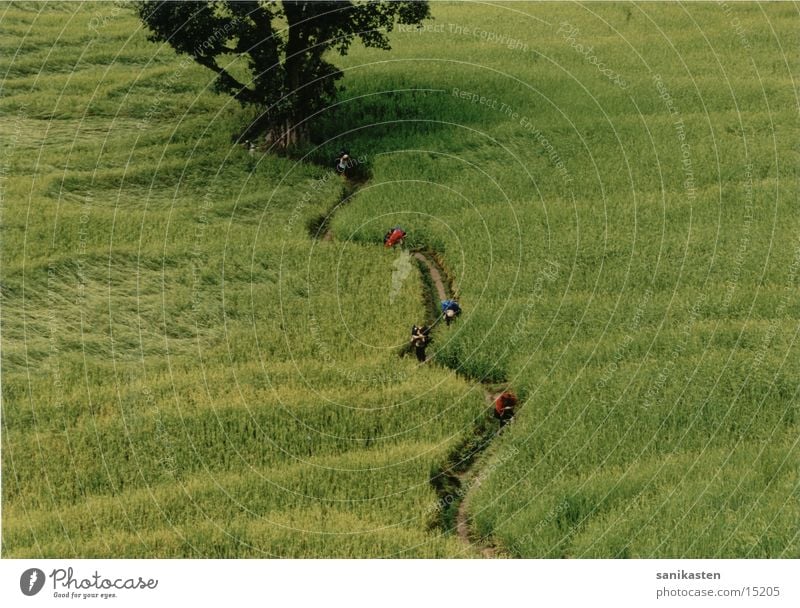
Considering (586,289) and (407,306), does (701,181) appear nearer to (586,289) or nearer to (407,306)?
(586,289)

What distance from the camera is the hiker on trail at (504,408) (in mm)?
21125

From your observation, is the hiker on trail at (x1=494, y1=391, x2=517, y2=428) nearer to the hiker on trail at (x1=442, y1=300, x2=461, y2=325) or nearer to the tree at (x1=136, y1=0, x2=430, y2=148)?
the hiker on trail at (x1=442, y1=300, x2=461, y2=325)

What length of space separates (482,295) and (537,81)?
13.1 meters

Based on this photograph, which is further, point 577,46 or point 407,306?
point 577,46

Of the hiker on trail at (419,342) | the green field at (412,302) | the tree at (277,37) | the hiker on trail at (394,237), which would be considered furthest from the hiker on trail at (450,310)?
the tree at (277,37)

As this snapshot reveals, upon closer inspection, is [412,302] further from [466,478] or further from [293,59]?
[293,59]

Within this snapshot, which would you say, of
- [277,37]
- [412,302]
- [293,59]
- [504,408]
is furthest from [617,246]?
[277,37]

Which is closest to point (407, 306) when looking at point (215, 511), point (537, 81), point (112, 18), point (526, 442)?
point (526, 442)

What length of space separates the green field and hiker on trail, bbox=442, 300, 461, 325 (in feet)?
0.86

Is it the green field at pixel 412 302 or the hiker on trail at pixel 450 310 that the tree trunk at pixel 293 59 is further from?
the hiker on trail at pixel 450 310

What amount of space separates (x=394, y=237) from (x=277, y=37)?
8032 millimetres

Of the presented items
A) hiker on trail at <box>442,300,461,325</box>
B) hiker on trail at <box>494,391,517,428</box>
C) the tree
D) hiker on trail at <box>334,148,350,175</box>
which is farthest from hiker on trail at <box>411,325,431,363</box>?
the tree

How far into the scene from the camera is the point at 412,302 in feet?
82.8

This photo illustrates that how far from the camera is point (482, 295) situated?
25109 mm
